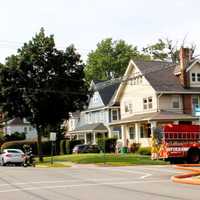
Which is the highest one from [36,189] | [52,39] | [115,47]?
[115,47]

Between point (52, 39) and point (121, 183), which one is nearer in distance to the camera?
point (121, 183)

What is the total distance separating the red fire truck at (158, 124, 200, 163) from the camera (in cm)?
3878

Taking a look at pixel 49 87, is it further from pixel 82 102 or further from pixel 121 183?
pixel 121 183

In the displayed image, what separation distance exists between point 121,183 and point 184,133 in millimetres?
17720

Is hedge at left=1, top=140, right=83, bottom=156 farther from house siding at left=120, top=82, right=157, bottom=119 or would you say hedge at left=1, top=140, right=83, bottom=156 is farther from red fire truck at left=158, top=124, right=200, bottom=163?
red fire truck at left=158, top=124, right=200, bottom=163

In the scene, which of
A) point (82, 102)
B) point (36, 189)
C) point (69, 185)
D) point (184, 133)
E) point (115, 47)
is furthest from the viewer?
point (115, 47)

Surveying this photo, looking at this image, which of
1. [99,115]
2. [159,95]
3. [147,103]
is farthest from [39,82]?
[99,115]

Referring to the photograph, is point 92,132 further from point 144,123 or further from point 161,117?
point 161,117

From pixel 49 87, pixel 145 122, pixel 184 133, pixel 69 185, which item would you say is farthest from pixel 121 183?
pixel 145 122

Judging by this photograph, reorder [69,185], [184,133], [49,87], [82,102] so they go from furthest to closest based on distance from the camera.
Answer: [82,102], [49,87], [184,133], [69,185]

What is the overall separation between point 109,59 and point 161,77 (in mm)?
41206

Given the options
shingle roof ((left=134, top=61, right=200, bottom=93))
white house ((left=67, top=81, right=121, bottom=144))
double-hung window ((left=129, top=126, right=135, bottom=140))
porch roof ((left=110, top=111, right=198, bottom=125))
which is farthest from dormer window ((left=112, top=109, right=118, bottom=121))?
porch roof ((left=110, top=111, right=198, bottom=125))

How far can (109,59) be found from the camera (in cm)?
10069

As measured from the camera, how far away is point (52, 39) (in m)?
51.6
